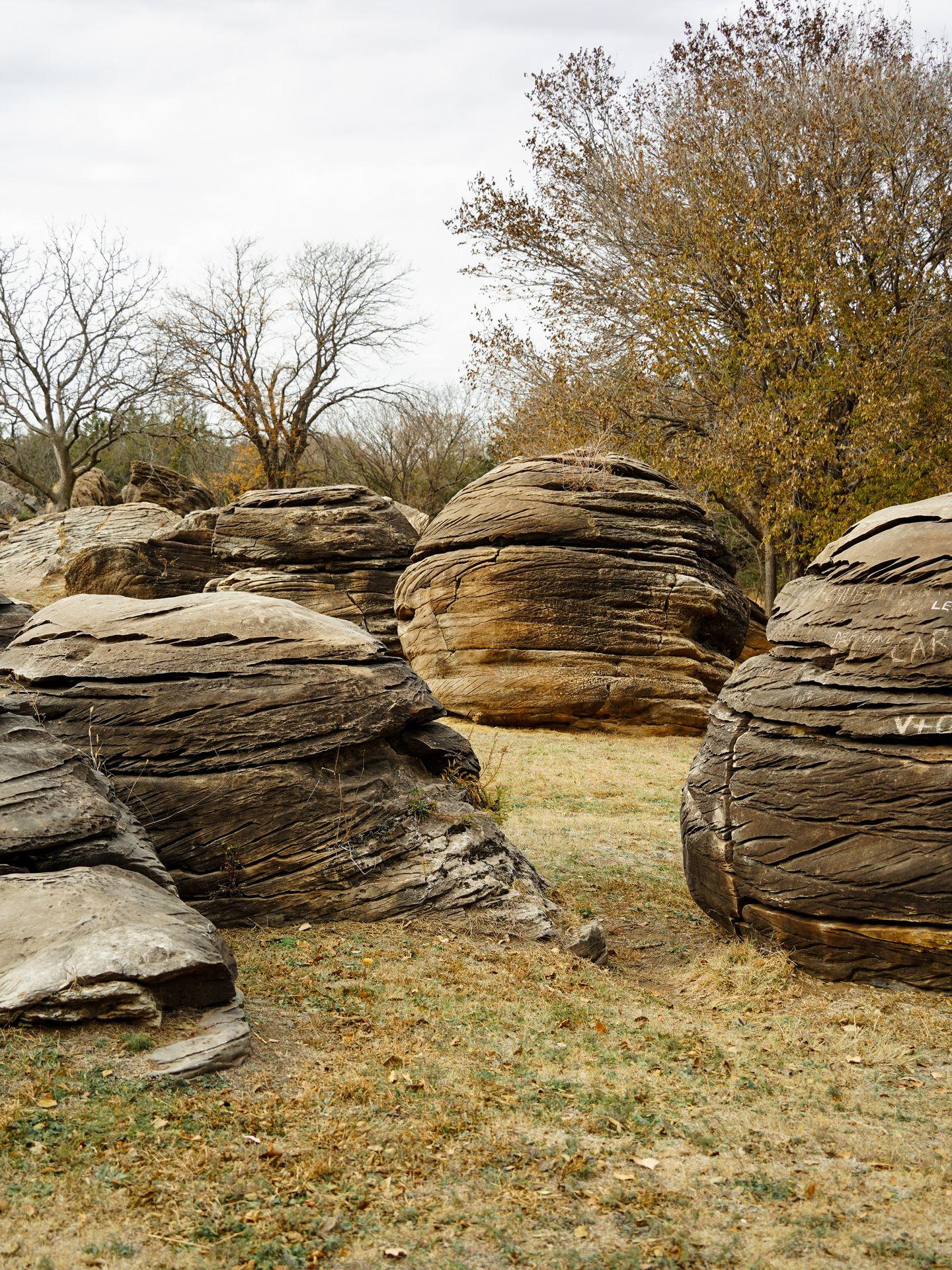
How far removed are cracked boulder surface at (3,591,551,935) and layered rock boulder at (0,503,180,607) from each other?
51.2 ft

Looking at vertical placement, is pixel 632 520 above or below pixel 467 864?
above

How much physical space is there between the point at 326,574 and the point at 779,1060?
16.4 m

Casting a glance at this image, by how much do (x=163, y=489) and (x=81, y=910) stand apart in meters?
24.9

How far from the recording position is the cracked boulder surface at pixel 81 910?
4.82 metres

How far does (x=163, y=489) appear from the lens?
2866cm

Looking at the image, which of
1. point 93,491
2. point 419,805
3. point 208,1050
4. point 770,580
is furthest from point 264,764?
point 93,491

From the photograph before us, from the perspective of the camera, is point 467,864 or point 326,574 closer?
point 467,864

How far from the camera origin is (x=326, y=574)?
20859mm

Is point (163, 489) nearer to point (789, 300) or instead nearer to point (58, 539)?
point (58, 539)

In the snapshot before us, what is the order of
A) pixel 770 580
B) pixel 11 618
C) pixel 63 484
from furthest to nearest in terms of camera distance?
1. pixel 63 484
2. pixel 770 580
3. pixel 11 618

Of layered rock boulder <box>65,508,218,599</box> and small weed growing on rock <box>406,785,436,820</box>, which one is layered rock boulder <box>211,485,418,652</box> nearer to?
layered rock boulder <box>65,508,218,599</box>

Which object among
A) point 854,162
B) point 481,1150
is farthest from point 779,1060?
point 854,162

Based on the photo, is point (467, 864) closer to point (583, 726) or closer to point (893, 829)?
point (893, 829)

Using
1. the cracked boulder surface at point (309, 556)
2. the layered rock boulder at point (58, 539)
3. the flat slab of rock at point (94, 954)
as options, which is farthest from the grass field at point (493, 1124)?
the layered rock boulder at point (58, 539)
